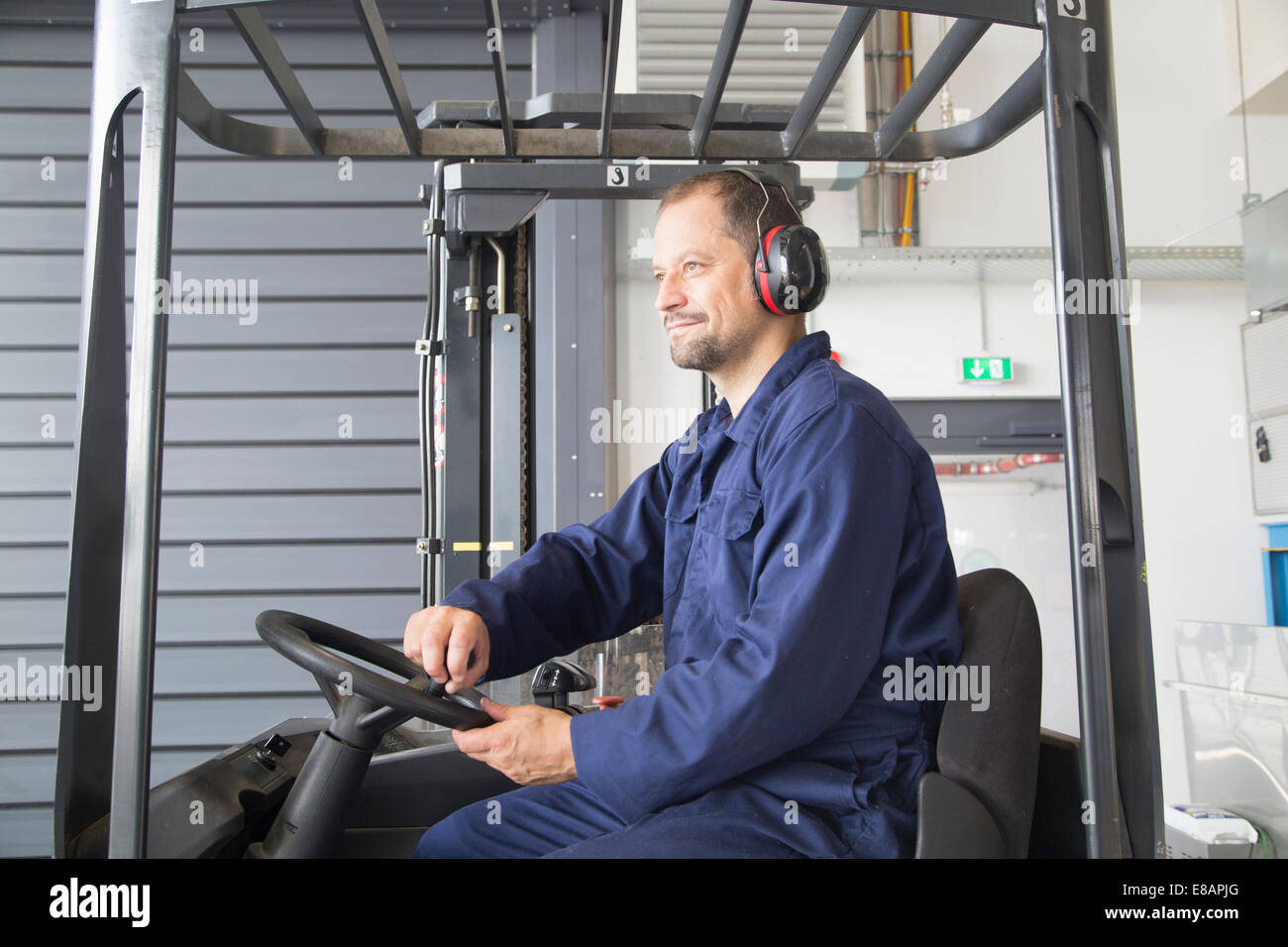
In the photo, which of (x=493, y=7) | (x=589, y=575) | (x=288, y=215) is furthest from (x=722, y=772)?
(x=288, y=215)

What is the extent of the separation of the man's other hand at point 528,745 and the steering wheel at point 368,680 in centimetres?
4

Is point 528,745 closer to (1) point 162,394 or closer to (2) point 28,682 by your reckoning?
(1) point 162,394

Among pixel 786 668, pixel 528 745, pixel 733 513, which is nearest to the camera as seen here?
pixel 786 668

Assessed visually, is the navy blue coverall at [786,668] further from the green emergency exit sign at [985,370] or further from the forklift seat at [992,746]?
the green emergency exit sign at [985,370]

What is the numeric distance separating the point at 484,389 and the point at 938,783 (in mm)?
2307

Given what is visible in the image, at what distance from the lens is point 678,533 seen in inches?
80.0

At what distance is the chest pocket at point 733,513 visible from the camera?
1.72 meters

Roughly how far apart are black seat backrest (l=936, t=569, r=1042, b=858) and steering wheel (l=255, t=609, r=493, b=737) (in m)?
0.77

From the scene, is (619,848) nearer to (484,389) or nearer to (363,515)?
(484,389)

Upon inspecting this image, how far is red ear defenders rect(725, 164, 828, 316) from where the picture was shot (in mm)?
1859

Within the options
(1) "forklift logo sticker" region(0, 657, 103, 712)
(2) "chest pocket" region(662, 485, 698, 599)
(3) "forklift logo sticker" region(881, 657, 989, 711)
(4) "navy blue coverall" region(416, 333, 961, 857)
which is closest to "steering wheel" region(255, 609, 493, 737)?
(4) "navy blue coverall" region(416, 333, 961, 857)

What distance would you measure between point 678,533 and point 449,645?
1.74 feet

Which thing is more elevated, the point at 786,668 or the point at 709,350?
the point at 709,350
